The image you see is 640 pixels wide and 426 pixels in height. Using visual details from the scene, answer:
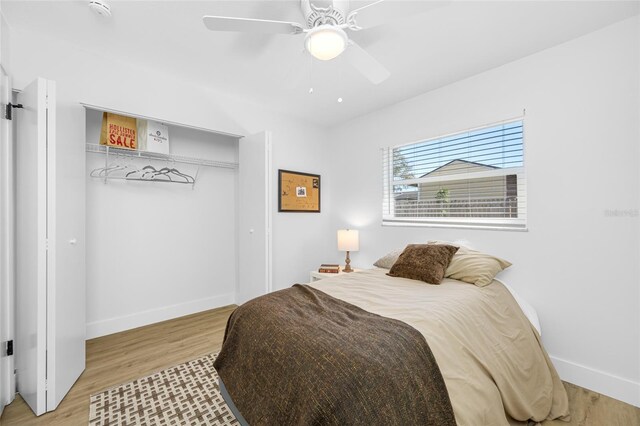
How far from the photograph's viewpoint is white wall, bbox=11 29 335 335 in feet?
6.98

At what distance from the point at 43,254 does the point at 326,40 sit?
217 cm

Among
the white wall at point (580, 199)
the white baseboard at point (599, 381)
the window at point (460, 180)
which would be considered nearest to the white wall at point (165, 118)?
the window at point (460, 180)

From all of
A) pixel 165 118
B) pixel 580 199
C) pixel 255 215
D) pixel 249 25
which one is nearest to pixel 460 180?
pixel 580 199

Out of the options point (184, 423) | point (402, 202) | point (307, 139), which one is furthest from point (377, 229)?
point (184, 423)

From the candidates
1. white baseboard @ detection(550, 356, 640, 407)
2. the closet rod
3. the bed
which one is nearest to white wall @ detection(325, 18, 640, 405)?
white baseboard @ detection(550, 356, 640, 407)

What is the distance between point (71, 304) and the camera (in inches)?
78.4

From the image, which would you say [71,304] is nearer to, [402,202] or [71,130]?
[71,130]

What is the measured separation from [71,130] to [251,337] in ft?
6.71

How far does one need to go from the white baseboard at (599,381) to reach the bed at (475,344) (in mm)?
459

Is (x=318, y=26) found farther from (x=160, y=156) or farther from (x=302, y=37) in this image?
(x=160, y=156)

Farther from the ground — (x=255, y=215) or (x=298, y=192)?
(x=298, y=192)

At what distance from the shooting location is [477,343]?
1478 mm

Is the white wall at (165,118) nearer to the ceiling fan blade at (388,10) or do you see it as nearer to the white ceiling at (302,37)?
the white ceiling at (302,37)

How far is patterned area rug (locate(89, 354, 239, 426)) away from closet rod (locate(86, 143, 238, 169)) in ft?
7.10
